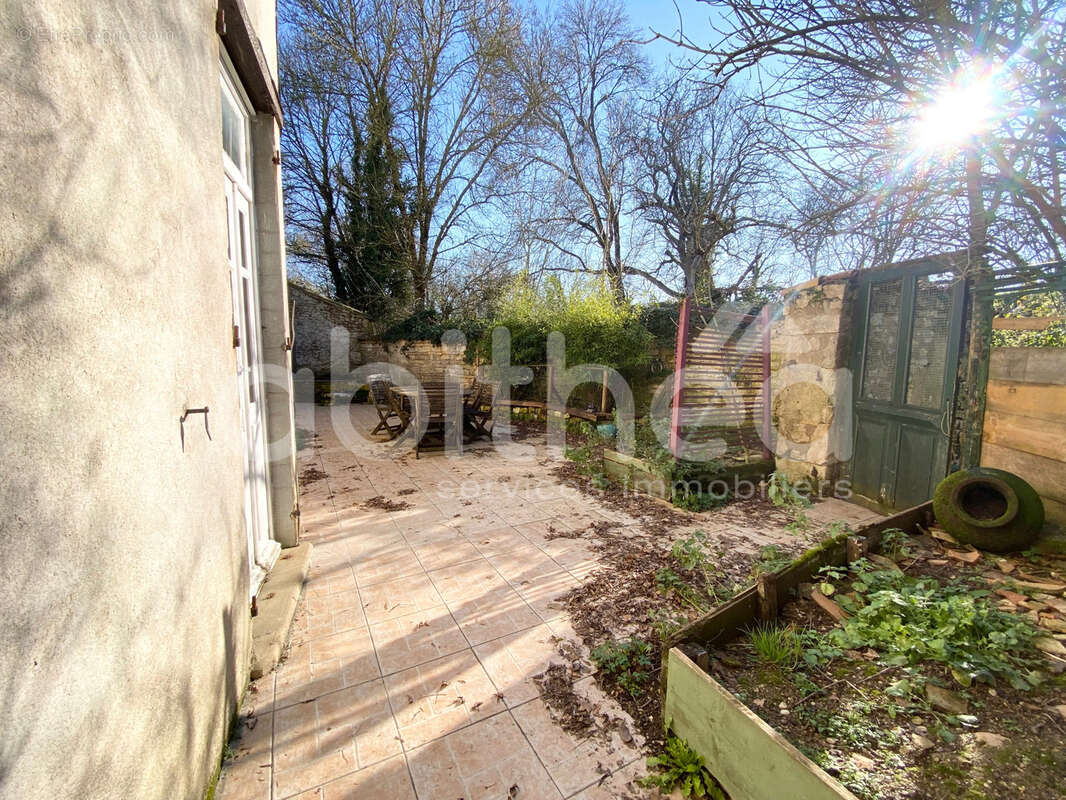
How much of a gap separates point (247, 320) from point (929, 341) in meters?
5.02

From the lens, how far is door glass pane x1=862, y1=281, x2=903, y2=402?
12.8 ft

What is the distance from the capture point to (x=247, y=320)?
2688mm

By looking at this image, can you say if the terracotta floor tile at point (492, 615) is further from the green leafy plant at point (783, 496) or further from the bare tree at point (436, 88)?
the bare tree at point (436, 88)

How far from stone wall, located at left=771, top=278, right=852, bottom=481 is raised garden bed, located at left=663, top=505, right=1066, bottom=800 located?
2.15 m

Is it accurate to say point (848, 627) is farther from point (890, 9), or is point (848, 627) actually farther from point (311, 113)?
point (311, 113)

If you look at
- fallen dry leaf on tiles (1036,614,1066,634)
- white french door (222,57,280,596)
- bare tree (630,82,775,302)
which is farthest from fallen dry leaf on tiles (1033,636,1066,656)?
bare tree (630,82,775,302)

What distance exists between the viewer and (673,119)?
2791 mm

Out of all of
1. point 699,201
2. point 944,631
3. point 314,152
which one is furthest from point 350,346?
point 944,631

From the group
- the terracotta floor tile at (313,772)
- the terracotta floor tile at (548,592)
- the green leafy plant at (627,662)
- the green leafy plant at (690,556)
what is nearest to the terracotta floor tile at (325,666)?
the terracotta floor tile at (313,772)

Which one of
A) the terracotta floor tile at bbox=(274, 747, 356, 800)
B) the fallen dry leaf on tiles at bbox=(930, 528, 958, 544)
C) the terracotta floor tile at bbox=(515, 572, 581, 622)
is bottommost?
the terracotta floor tile at bbox=(274, 747, 356, 800)

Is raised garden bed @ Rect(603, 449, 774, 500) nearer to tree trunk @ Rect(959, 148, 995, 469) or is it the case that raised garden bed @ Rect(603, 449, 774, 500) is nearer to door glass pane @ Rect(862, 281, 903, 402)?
door glass pane @ Rect(862, 281, 903, 402)

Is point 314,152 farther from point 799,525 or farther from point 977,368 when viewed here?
point 977,368

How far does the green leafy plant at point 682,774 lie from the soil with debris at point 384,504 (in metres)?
3.02

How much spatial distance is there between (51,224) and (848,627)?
2.75 meters
